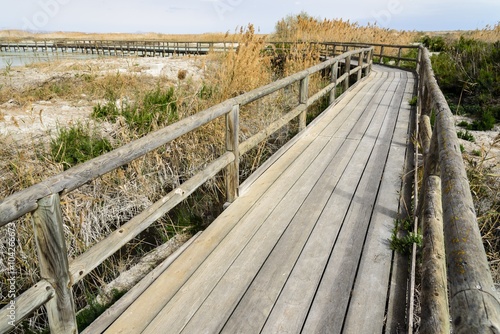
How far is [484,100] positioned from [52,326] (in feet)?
27.6

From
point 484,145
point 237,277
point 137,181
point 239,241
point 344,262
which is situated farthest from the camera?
point 484,145

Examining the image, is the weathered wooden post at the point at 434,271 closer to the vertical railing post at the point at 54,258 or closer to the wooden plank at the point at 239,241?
the wooden plank at the point at 239,241

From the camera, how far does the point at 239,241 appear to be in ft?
9.32

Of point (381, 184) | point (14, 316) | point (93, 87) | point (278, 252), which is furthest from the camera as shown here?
point (93, 87)

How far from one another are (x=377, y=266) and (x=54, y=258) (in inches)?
75.7

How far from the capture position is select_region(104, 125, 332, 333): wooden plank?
6.86 feet

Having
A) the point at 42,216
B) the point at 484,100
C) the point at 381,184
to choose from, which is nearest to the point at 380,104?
the point at 484,100

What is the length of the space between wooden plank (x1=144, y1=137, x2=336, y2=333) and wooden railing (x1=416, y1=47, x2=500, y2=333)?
117 cm

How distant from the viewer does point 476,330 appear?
2.83 ft

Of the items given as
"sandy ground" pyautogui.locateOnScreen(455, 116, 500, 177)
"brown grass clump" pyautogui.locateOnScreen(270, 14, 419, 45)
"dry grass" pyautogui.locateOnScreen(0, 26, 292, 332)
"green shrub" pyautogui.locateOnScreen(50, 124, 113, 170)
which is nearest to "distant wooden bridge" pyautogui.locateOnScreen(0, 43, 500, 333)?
"dry grass" pyautogui.locateOnScreen(0, 26, 292, 332)

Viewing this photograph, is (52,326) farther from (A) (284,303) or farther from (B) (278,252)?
(B) (278,252)

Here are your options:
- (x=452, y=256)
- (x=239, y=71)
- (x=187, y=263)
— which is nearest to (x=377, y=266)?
(x=187, y=263)

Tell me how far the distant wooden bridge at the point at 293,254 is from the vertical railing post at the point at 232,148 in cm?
1

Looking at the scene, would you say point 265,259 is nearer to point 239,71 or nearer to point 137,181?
point 137,181
